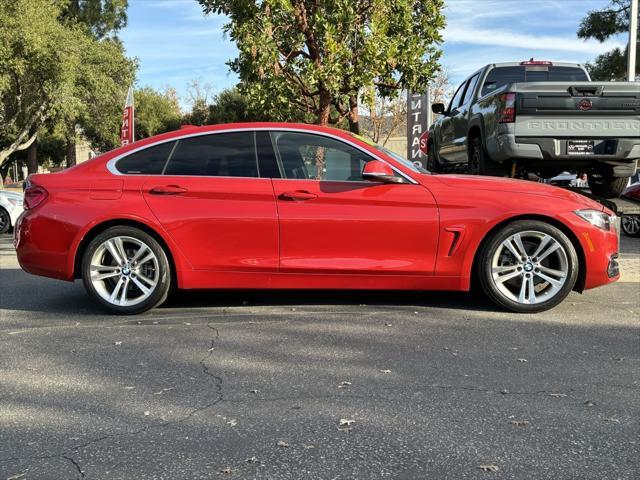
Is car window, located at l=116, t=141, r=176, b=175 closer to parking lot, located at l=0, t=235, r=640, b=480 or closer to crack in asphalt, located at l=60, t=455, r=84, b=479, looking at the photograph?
parking lot, located at l=0, t=235, r=640, b=480

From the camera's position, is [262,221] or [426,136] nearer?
[262,221]

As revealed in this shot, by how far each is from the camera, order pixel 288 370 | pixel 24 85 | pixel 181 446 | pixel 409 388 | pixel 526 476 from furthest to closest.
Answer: pixel 24 85 < pixel 288 370 < pixel 409 388 < pixel 181 446 < pixel 526 476

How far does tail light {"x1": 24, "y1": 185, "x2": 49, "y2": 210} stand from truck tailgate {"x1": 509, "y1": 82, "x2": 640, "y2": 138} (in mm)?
5115

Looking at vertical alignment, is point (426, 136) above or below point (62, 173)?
above

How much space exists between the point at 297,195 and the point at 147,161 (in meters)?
1.38

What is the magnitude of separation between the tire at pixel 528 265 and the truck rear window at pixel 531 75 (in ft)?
14.4

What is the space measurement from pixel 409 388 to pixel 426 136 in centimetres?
1015

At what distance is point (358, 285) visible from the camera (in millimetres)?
5250

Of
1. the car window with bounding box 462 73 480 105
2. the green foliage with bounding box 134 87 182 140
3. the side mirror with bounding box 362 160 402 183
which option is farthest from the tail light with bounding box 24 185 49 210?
the green foliage with bounding box 134 87 182 140

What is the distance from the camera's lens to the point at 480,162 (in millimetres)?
8438

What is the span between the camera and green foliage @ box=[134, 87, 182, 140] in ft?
172

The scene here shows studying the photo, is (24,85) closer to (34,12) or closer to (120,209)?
(34,12)

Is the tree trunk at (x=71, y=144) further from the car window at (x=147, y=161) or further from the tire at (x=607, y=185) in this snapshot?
the car window at (x=147, y=161)

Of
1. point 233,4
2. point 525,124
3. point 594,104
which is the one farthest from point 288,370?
point 233,4
